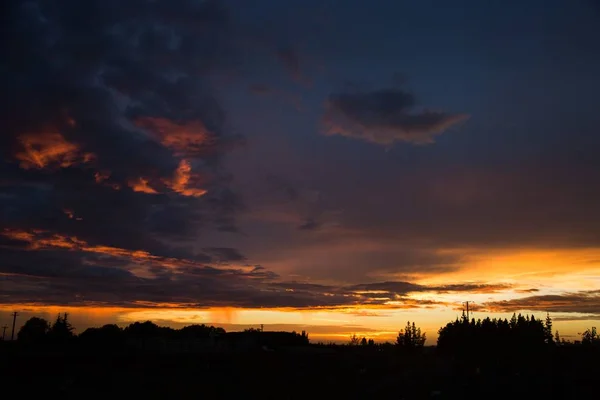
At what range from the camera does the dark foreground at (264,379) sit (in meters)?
50.8

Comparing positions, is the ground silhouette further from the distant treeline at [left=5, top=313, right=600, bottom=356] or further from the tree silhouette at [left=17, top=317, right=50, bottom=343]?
the tree silhouette at [left=17, top=317, right=50, bottom=343]

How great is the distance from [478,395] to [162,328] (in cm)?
8001

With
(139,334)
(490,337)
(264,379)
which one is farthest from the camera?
(490,337)

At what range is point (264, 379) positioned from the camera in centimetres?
5684

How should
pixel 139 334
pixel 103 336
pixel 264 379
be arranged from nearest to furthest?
1. pixel 264 379
2. pixel 103 336
3. pixel 139 334

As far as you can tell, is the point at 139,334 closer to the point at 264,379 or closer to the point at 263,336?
the point at 263,336

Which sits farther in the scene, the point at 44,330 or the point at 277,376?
the point at 44,330

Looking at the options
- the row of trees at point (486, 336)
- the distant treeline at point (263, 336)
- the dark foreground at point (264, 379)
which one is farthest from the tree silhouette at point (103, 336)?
the row of trees at point (486, 336)

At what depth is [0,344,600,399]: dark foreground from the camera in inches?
2000

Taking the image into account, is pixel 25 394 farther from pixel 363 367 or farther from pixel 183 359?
pixel 363 367

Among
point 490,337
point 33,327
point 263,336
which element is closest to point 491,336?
point 490,337

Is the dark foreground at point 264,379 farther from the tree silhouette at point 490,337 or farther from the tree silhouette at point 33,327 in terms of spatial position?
the tree silhouette at point 33,327

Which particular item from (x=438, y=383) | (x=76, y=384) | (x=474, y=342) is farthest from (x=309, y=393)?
(x=474, y=342)

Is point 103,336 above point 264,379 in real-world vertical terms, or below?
above
